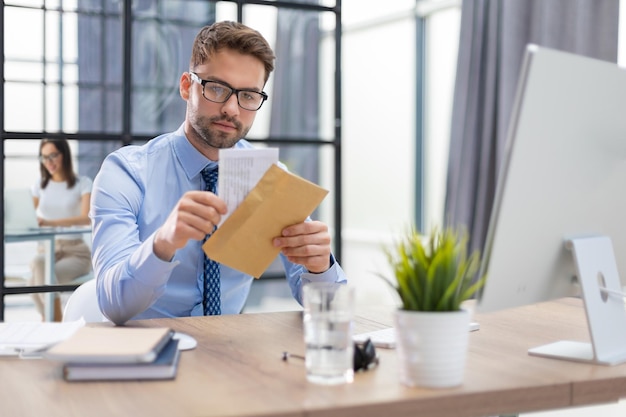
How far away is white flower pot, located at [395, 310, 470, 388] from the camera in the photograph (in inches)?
45.5

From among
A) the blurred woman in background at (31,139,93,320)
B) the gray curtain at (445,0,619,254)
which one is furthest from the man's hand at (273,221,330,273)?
the gray curtain at (445,0,619,254)

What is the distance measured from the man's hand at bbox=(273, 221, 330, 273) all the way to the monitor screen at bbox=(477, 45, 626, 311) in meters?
0.48

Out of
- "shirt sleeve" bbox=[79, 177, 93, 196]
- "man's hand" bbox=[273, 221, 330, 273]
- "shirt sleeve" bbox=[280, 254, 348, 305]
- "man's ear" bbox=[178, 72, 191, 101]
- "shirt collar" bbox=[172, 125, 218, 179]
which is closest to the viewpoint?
"man's hand" bbox=[273, 221, 330, 273]

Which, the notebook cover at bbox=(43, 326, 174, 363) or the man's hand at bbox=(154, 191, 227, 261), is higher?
the man's hand at bbox=(154, 191, 227, 261)

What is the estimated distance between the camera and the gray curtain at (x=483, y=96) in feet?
12.1

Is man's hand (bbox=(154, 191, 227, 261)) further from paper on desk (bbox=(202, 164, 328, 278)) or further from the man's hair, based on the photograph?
the man's hair

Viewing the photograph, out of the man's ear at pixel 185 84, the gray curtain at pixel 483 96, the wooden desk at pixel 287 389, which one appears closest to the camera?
Answer: the wooden desk at pixel 287 389

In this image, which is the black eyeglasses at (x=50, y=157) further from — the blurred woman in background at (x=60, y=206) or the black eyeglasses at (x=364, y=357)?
the black eyeglasses at (x=364, y=357)

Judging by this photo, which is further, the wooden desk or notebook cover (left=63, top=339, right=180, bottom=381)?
notebook cover (left=63, top=339, right=180, bottom=381)

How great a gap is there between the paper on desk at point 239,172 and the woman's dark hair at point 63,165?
1.62 m

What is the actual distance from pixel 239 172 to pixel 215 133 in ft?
2.01

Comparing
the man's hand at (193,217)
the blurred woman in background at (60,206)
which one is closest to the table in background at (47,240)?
the blurred woman in background at (60,206)

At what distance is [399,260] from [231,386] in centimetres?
30

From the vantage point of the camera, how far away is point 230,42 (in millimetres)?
2088
